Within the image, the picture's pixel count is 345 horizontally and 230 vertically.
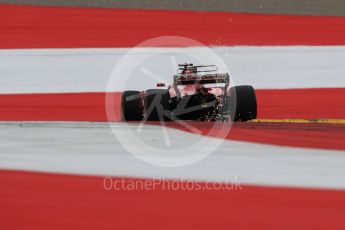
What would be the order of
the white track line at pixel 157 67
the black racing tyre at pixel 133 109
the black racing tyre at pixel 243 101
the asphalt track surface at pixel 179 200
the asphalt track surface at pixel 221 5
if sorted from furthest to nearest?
the asphalt track surface at pixel 221 5, the white track line at pixel 157 67, the black racing tyre at pixel 133 109, the black racing tyre at pixel 243 101, the asphalt track surface at pixel 179 200

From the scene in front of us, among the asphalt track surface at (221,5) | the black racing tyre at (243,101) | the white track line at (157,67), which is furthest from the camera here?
the asphalt track surface at (221,5)

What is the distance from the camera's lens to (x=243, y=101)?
359 inches

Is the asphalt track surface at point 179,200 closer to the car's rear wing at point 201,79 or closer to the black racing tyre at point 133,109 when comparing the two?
the car's rear wing at point 201,79

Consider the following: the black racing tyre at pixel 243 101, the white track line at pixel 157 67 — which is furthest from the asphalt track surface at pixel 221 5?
the black racing tyre at pixel 243 101

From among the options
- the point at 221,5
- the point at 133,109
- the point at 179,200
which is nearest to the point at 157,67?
the point at 133,109

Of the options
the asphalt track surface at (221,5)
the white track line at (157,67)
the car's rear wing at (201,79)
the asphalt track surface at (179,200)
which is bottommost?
the asphalt track surface at (179,200)

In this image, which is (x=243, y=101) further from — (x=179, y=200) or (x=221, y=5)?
(x=221, y=5)

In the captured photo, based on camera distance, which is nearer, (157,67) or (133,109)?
(133,109)

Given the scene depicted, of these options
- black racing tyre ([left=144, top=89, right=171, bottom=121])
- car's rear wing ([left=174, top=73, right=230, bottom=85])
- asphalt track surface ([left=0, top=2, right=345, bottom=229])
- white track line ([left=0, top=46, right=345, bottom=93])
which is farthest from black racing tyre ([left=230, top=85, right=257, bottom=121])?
white track line ([left=0, top=46, right=345, bottom=93])

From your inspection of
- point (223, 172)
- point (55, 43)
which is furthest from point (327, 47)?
point (223, 172)

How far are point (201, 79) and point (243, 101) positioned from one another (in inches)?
21.3

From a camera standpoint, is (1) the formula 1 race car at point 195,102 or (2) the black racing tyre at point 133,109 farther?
(2) the black racing tyre at point 133,109

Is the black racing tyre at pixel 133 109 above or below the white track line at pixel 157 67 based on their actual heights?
below

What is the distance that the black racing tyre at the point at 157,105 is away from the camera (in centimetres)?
915
